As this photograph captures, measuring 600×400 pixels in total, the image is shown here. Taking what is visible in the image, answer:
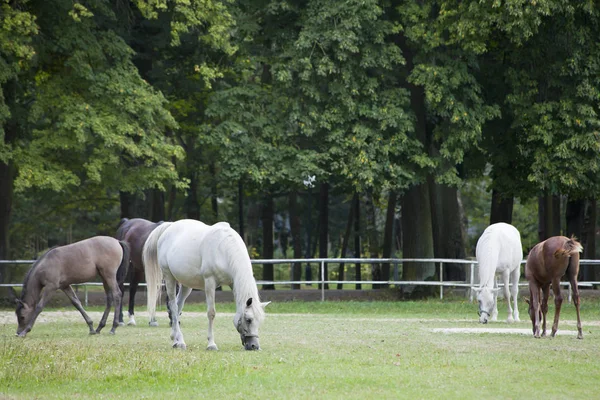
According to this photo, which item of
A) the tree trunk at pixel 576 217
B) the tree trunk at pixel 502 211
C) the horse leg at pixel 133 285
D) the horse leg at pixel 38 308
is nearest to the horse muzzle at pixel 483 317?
the horse leg at pixel 133 285

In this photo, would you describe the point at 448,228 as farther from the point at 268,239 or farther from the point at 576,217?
the point at 268,239

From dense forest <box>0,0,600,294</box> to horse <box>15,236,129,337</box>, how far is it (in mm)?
9183

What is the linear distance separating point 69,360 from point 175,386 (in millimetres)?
2063

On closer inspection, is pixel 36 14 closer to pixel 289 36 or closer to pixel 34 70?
pixel 34 70

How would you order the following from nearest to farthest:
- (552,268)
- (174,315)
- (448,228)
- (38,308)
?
(174,315), (552,268), (38,308), (448,228)

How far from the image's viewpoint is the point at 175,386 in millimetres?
9781

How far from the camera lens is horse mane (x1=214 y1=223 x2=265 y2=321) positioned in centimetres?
1284

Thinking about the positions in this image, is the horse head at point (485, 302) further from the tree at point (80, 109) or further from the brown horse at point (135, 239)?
the tree at point (80, 109)

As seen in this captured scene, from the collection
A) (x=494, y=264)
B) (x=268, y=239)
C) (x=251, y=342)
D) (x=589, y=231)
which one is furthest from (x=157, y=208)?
(x=251, y=342)

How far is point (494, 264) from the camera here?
64.3ft

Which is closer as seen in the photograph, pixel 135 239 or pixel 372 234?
pixel 135 239

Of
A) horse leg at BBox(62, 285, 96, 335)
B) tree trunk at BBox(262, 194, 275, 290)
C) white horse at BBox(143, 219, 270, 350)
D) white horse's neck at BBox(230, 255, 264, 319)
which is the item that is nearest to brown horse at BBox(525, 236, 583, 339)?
white horse at BBox(143, 219, 270, 350)

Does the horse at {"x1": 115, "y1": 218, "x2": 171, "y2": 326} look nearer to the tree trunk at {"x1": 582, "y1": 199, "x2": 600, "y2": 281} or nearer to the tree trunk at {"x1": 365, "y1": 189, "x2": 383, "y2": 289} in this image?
the tree trunk at {"x1": 365, "y1": 189, "x2": 383, "y2": 289}

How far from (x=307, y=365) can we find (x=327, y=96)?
1705 cm
